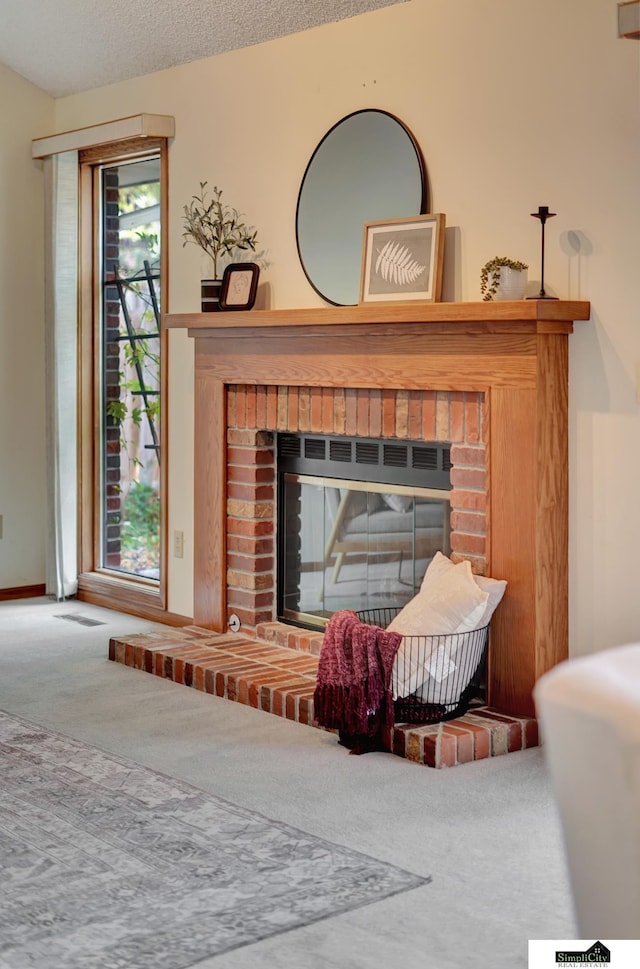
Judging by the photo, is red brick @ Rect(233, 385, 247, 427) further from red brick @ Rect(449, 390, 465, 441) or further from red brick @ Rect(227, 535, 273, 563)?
red brick @ Rect(449, 390, 465, 441)

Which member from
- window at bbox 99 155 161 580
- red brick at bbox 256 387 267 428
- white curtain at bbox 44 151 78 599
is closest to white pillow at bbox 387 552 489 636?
red brick at bbox 256 387 267 428

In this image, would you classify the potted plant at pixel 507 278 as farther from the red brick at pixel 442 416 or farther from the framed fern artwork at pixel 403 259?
the red brick at pixel 442 416

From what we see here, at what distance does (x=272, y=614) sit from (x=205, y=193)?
176cm

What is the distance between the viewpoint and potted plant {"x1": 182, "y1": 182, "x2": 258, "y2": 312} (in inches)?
185

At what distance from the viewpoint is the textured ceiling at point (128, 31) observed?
4371 mm

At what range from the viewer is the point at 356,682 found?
3420mm

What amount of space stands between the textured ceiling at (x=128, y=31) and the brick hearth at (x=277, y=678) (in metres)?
2.27

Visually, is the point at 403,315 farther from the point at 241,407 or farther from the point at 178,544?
the point at 178,544

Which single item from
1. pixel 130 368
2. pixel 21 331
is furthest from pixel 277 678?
pixel 21 331

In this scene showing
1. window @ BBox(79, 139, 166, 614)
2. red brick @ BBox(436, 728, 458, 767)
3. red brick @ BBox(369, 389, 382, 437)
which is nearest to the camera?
red brick @ BBox(436, 728, 458, 767)

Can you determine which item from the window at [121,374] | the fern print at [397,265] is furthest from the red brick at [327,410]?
the window at [121,374]

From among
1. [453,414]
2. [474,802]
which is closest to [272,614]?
[453,414]

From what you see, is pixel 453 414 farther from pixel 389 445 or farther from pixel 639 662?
pixel 639 662

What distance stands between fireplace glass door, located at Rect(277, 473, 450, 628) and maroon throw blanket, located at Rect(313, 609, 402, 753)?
684mm
